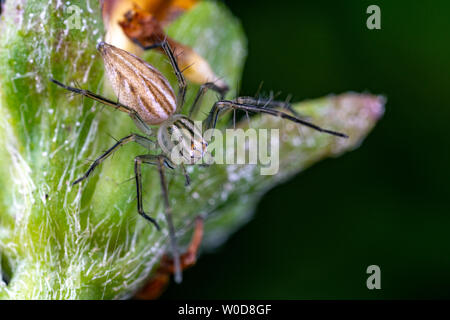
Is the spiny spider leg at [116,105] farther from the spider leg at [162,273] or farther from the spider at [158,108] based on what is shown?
the spider leg at [162,273]

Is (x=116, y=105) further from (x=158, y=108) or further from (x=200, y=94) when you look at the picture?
(x=200, y=94)

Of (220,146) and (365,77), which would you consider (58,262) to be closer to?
(220,146)

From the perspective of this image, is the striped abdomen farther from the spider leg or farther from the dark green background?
the dark green background

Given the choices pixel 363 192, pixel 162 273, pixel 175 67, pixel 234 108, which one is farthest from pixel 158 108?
pixel 363 192

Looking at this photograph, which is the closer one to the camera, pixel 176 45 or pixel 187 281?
pixel 176 45
